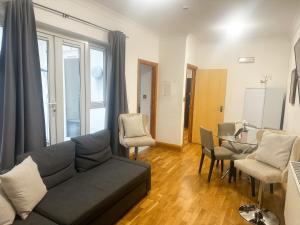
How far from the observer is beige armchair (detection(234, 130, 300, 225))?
86.6 inches

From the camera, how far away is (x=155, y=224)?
2242 mm

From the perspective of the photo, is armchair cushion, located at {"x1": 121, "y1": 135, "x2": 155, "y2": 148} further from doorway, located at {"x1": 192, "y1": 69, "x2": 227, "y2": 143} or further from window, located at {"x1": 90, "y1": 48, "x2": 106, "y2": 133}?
doorway, located at {"x1": 192, "y1": 69, "x2": 227, "y2": 143}

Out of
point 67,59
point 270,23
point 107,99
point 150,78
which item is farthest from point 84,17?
point 270,23

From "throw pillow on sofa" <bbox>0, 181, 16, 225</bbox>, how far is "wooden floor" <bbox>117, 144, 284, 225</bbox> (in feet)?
3.65

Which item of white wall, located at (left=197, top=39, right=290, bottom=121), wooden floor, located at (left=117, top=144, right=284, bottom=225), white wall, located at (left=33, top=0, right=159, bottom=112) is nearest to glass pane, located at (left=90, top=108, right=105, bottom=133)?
white wall, located at (left=33, top=0, right=159, bottom=112)

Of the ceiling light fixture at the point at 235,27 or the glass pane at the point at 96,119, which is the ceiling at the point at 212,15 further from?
the glass pane at the point at 96,119

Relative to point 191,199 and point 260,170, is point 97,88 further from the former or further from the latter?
point 260,170

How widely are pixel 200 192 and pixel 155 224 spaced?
101 centimetres

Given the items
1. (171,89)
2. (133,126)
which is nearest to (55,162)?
(133,126)

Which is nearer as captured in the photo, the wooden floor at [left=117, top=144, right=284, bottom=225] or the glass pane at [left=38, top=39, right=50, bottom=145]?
the wooden floor at [left=117, top=144, right=284, bottom=225]

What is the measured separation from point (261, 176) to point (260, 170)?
104mm

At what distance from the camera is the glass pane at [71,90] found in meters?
2.98

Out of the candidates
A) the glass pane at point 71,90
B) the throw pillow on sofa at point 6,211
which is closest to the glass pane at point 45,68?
the glass pane at point 71,90

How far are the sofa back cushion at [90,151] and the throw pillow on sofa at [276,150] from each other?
2047 mm
